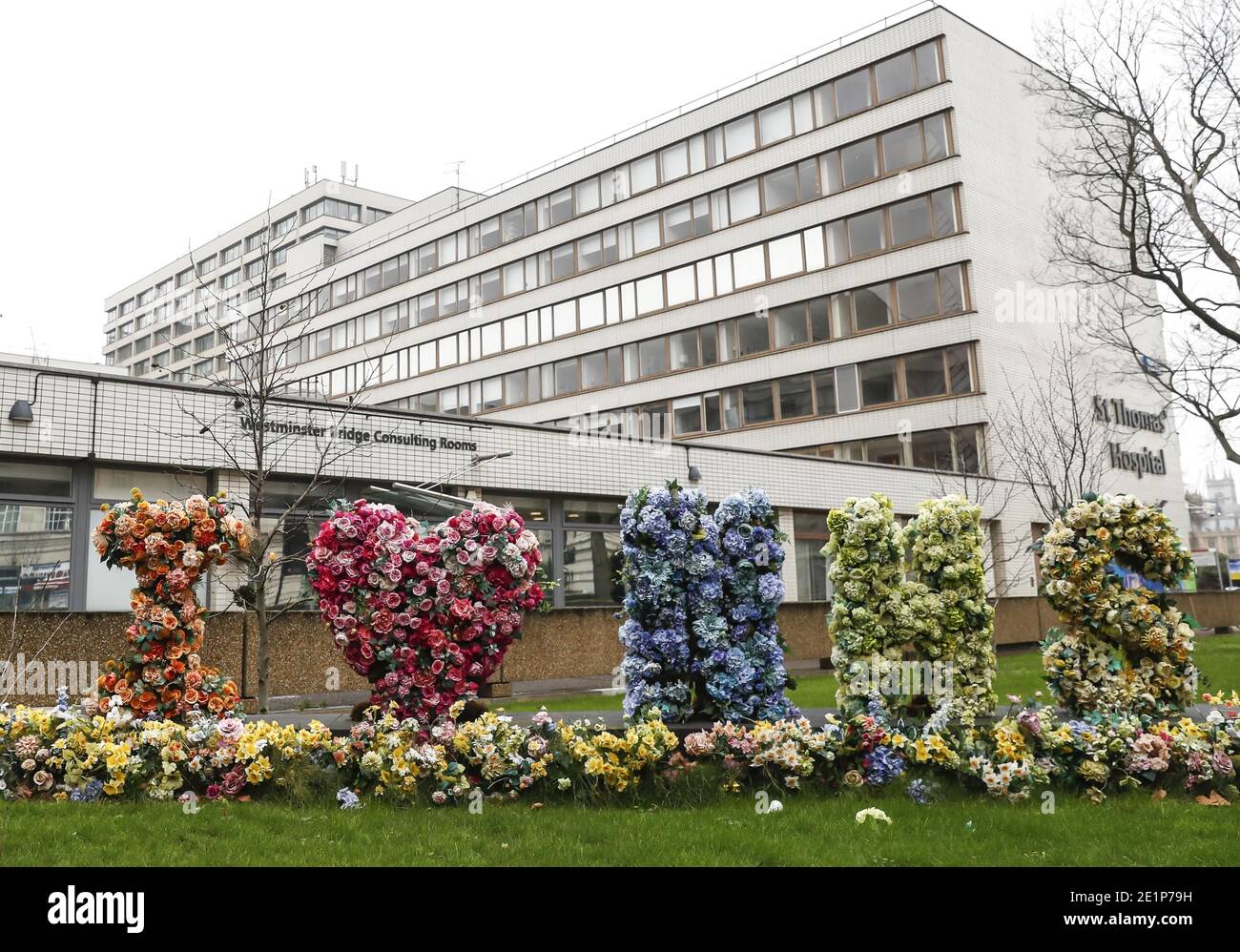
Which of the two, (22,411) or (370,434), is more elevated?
(370,434)

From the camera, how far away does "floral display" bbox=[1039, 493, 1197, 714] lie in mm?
8930

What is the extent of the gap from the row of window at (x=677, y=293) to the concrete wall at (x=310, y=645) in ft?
36.7

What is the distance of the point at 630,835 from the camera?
6.09 metres

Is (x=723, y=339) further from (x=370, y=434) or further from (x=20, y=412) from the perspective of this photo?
(x=20, y=412)

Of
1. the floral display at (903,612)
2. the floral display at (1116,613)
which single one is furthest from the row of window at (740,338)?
the floral display at (1116,613)

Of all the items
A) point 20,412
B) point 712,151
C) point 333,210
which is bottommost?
point 20,412

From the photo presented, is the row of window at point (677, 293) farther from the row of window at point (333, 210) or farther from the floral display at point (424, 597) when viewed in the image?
the floral display at point (424, 597)

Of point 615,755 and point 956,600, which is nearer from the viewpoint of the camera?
point 615,755

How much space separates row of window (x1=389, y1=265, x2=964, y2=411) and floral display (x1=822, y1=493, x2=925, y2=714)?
82.4 ft

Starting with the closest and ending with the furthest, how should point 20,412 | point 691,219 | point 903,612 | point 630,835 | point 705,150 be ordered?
point 630,835 < point 903,612 < point 20,412 < point 705,150 < point 691,219

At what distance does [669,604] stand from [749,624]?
0.76m

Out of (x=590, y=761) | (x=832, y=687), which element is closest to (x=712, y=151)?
(x=832, y=687)

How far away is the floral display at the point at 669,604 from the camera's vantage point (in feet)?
30.1
